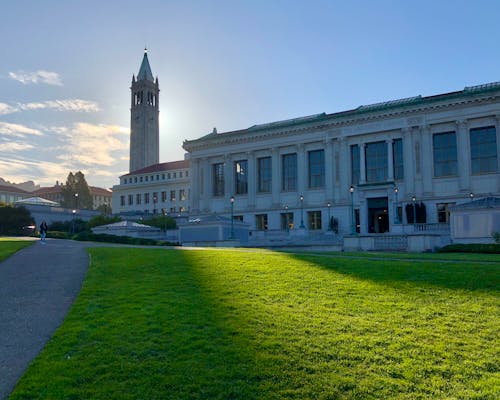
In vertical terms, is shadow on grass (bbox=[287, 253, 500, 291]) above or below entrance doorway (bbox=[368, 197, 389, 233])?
below

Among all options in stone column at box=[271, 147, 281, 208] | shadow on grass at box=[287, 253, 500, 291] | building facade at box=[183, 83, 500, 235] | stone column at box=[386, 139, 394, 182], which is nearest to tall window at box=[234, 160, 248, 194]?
building facade at box=[183, 83, 500, 235]

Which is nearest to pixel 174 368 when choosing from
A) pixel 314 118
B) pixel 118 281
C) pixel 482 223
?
pixel 118 281

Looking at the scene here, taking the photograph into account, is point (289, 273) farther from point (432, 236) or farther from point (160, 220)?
point (160, 220)

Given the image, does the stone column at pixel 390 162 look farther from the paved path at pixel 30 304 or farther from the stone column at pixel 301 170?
the paved path at pixel 30 304

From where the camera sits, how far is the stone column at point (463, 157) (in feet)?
183

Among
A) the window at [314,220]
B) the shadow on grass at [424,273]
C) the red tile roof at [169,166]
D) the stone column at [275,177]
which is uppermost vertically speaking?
the red tile roof at [169,166]

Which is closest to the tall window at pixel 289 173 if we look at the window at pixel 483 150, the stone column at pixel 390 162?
the stone column at pixel 390 162

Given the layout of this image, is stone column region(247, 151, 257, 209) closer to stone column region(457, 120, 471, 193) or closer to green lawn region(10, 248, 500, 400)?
stone column region(457, 120, 471, 193)

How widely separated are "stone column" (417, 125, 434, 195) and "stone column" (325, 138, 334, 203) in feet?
40.6

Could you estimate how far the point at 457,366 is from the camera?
8.32m

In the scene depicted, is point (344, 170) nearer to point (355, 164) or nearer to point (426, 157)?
point (355, 164)

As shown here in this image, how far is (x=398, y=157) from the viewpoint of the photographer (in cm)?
6147

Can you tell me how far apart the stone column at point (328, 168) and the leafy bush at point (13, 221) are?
1702 inches

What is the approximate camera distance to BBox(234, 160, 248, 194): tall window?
245 feet
